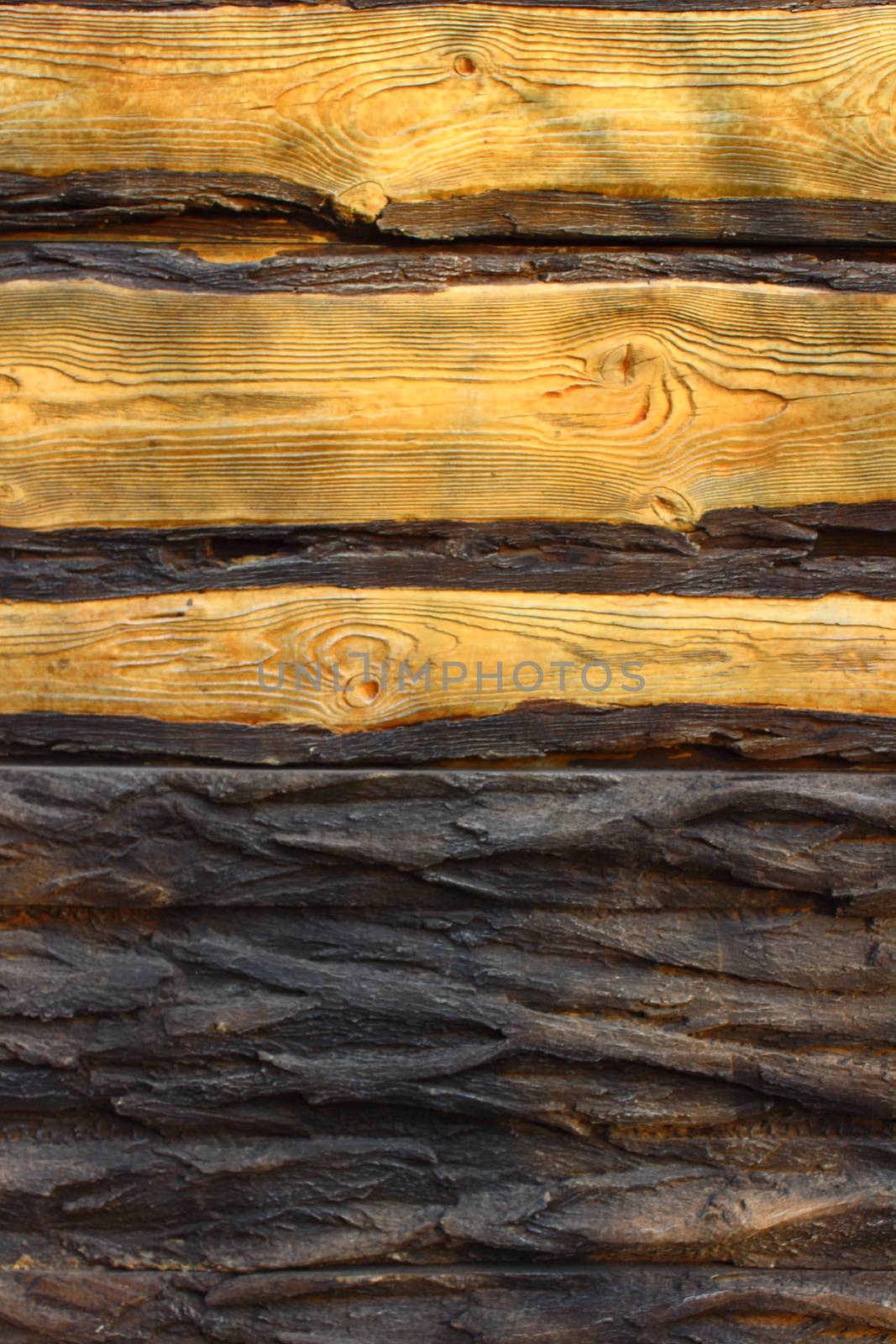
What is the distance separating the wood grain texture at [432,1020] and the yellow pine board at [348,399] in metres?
0.45

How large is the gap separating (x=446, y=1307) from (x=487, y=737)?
90cm

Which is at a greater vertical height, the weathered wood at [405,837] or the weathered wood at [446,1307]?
the weathered wood at [405,837]

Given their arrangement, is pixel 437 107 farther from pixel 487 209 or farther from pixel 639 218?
pixel 639 218

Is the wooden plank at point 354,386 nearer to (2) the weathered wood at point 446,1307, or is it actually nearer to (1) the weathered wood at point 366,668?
(1) the weathered wood at point 366,668

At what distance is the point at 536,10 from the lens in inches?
60.3

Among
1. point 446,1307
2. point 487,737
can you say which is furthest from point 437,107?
point 446,1307

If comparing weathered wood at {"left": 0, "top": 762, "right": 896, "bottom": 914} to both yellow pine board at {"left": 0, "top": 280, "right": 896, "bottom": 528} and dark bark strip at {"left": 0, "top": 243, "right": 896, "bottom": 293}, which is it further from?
dark bark strip at {"left": 0, "top": 243, "right": 896, "bottom": 293}

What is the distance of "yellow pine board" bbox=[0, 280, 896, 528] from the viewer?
1.54 m

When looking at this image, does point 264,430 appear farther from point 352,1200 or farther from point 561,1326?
point 561,1326

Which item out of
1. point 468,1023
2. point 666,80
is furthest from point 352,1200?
point 666,80

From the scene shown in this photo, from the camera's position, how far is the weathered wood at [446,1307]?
1.51 meters

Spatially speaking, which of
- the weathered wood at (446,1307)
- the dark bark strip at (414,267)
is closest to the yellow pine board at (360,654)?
the dark bark strip at (414,267)

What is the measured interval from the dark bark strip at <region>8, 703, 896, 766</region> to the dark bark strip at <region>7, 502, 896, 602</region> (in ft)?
0.65

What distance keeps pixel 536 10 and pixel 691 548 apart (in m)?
0.88
